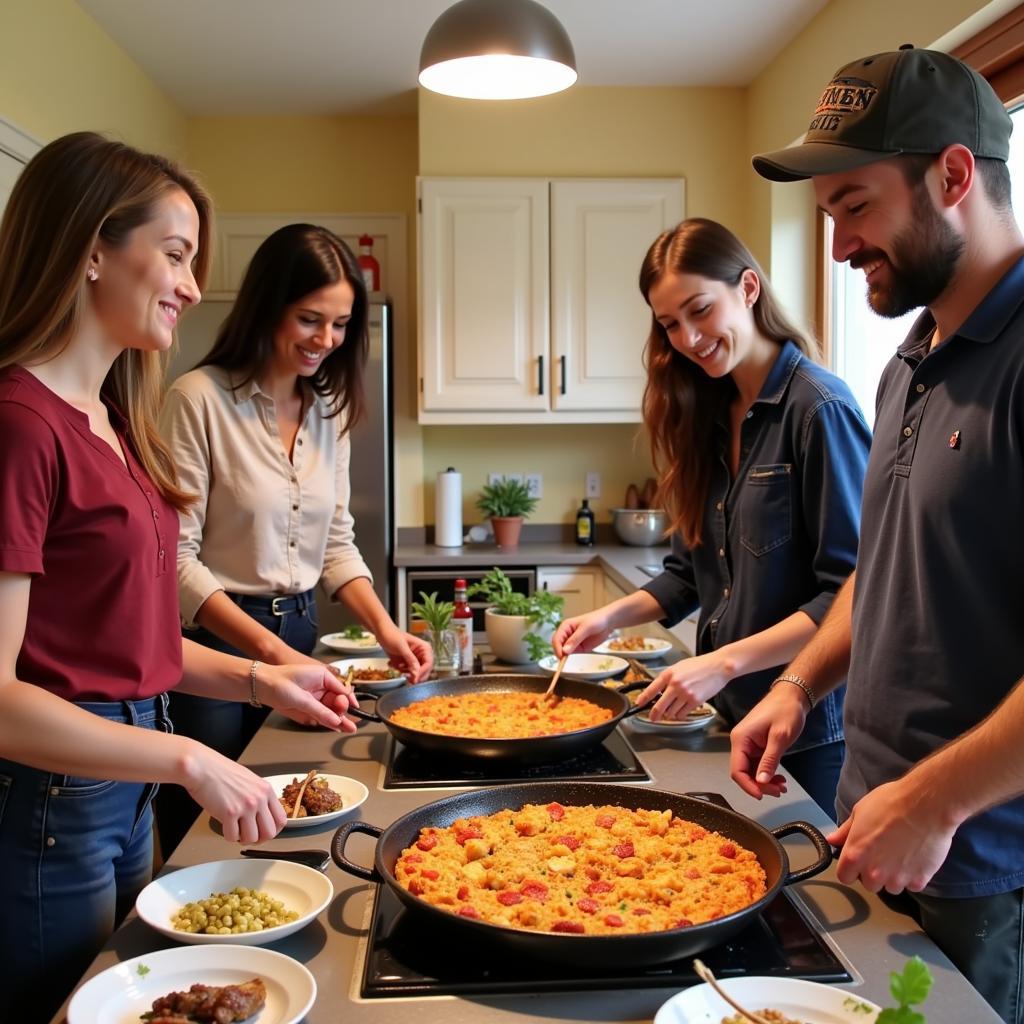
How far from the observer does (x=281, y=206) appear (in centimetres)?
494

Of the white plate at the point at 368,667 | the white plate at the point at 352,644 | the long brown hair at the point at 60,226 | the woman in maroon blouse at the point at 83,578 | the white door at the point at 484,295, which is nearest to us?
the woman in maroon blouse at the point at 83,578

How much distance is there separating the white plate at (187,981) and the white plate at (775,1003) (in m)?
0.34

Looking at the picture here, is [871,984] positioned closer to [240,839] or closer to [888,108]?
[240,839]

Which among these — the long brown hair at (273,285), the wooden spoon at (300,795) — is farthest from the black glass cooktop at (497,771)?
the long brown hair at (273,285)

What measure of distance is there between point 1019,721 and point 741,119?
4.04 meters

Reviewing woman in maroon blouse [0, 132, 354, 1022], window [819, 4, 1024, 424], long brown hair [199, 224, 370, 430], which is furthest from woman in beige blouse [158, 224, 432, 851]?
window [819, 4, 1024, 424]

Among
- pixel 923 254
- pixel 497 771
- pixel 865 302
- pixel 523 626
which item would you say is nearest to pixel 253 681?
pixel 497 771

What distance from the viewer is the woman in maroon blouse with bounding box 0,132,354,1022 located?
1217mm

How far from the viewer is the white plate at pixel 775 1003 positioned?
95cm

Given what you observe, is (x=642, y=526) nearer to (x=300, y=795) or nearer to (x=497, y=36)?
(x=497, y=36)

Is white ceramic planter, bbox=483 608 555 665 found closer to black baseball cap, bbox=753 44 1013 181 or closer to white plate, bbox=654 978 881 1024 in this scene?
black baseball cap, bbox=753 44 1013 181

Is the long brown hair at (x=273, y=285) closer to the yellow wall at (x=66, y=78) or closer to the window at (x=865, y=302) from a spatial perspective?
the yellow wall at (x=66, y=78)

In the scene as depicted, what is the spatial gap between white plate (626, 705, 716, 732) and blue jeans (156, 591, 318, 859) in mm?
759

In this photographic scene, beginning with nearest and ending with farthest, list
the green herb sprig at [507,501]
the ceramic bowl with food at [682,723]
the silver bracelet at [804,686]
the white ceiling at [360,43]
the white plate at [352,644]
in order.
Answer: the silver bracelet at [804,686] → the ceramic bowl with food at [682,723] → the white plate at [352,644] → the white ceiling at [360,43] → the green herb sprig at [507,501]
